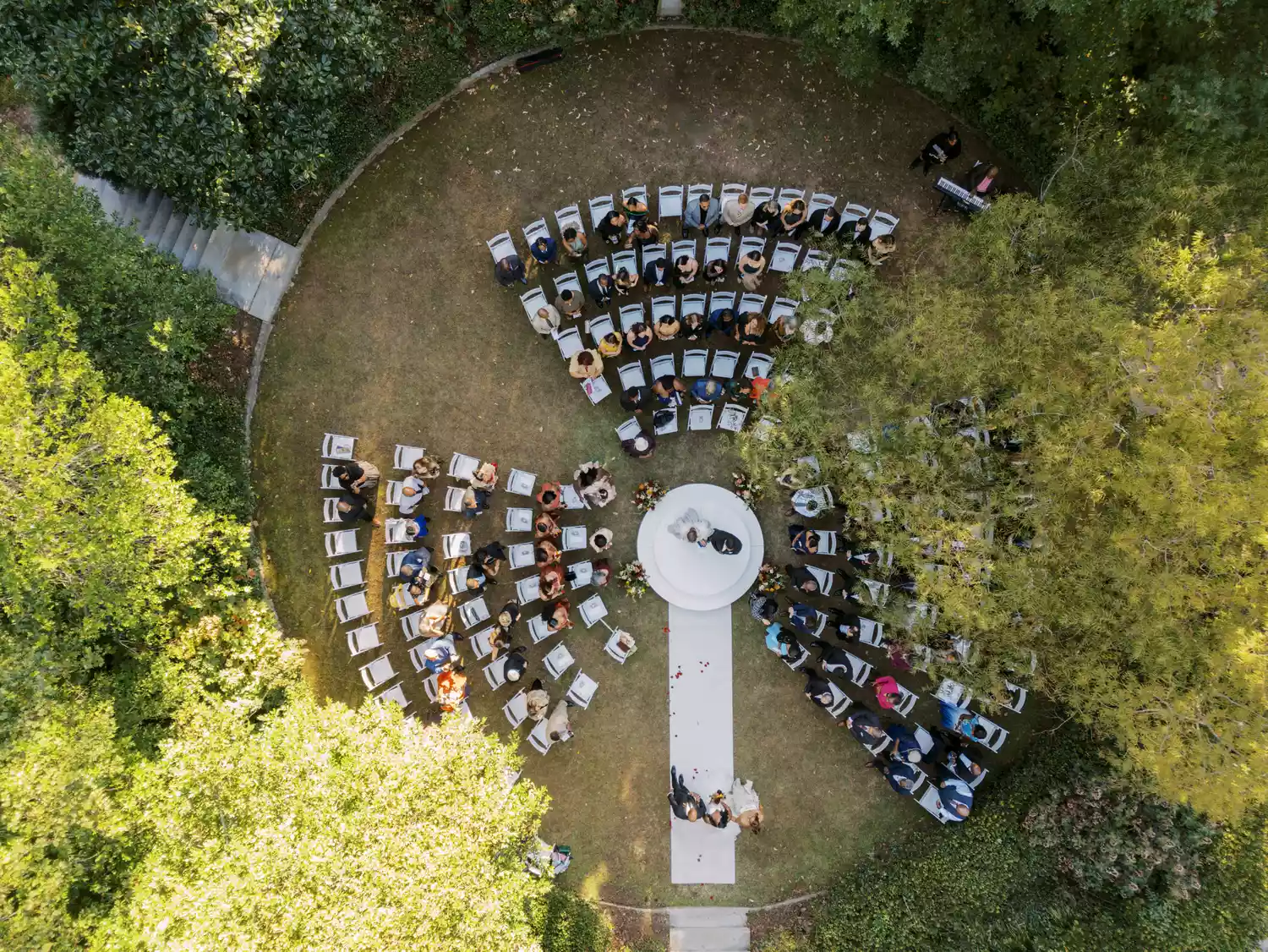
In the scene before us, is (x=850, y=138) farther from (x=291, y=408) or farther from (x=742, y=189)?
(x=291, y=408)

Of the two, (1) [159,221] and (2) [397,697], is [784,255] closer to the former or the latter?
(2) [397,697]

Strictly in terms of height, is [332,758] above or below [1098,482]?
below

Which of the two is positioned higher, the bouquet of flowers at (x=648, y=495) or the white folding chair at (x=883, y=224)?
the white folding chair at (x=883, y=224)

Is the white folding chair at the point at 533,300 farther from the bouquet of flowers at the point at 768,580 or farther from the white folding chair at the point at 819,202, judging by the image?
the bouquet of flowers at the point at 768,580

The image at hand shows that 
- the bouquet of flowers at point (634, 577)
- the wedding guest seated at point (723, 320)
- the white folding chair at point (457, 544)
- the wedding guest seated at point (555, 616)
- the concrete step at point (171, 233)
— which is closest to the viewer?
the wedding guest seated at point (723, 320)

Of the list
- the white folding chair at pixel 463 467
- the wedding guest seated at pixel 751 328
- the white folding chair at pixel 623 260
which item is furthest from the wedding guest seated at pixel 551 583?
the white folding chair at pixel 623 260

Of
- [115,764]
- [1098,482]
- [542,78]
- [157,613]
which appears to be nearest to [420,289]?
[542,78]

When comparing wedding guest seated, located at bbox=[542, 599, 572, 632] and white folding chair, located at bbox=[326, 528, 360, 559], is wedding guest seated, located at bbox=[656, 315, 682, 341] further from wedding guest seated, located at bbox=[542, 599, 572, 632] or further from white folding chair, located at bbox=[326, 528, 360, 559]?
white folding chair, located at bbox=[326, 528, 360, 559]
